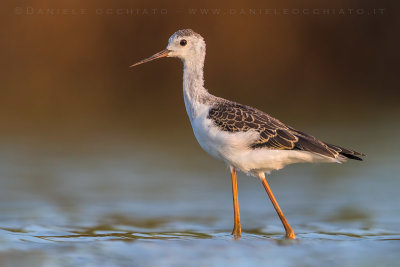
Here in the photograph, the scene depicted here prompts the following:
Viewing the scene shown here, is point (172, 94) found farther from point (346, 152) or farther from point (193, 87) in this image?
point (346, 152)

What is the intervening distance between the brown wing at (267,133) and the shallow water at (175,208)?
951 mm

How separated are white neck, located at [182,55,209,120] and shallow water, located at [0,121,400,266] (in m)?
1.40

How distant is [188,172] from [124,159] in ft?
4.68

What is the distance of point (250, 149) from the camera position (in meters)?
8.86

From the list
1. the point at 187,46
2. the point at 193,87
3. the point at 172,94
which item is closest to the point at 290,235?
the point at 193,87

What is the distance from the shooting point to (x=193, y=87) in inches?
366

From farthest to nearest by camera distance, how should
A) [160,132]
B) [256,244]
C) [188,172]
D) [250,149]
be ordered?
1. [160,132]
2. [188,172]
3. [250,149]
4. [256,244]

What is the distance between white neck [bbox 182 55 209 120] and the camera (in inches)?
361

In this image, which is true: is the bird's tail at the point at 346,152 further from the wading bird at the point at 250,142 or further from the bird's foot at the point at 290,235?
the bird's foot at the point at 290,235

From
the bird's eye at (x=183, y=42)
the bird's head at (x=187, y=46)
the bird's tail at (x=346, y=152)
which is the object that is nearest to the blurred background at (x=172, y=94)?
the bird's tail at (x=346, y=152)

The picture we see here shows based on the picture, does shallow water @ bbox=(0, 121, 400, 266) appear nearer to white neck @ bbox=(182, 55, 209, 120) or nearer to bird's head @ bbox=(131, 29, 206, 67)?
white neck @ bbox=(182, 55, 209, 120)

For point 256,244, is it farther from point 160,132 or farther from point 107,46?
point 107,46

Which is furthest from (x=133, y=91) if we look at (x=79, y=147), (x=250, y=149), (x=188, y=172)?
(x=250, y=149)

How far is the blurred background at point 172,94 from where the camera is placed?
11.5 m
